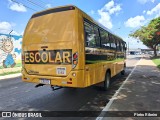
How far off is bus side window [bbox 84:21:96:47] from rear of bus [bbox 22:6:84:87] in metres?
0.56

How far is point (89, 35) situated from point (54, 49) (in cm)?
135

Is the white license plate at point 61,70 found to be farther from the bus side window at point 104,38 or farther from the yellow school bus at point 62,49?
the bus side window at point 104,38

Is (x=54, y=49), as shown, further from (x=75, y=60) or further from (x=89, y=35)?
(x=89, y=35)

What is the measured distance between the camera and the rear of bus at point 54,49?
642 cm

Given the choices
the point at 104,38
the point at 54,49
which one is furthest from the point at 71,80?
the point at 104,38

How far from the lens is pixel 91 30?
7.49m

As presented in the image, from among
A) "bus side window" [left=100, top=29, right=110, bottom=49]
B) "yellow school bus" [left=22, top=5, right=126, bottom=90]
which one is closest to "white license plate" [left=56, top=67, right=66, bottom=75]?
"yellow school bus" [left=22, top=5, right=126, bottom=90]

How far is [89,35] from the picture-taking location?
7.18 metres

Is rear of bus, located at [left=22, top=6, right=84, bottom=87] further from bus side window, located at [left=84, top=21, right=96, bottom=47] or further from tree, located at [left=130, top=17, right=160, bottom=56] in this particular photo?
tree, located at [left=130, top=17, right=160, bottom=56]

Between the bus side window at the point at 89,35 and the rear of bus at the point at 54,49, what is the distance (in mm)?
560

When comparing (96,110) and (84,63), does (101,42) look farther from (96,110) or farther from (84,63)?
(96,110)

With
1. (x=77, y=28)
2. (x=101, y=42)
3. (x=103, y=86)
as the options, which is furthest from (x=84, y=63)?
(x=103, y=86)

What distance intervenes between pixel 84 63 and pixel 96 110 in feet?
5.06

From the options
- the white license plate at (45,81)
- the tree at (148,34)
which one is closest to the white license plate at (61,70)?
the white license plate at (45,81)
